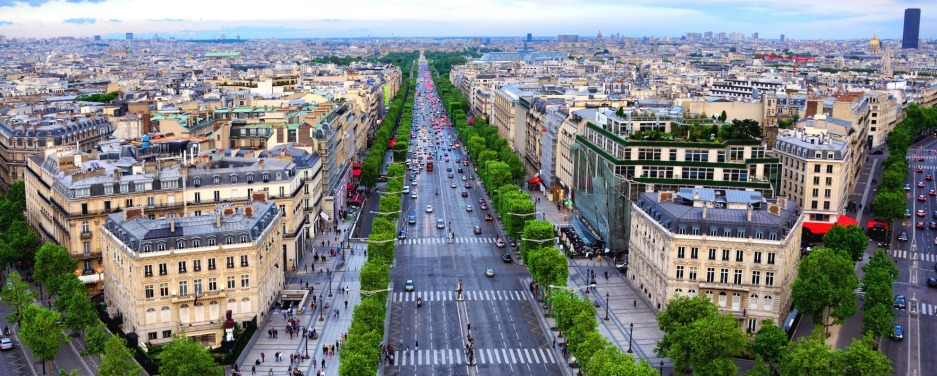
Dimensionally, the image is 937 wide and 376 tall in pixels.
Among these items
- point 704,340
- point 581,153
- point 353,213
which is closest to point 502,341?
point 704,340

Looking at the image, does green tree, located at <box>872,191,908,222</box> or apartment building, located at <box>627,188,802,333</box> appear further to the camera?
green tree, located at <box>872,191,908,222</box>

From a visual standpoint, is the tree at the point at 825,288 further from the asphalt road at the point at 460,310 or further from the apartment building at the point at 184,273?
the apartment building at the point at 184,273

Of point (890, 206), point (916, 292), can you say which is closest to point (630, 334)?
point (916, 292)

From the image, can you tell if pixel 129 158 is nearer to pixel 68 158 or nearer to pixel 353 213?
pixel 68 158

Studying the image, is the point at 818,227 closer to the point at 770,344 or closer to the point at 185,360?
the point at 770,344

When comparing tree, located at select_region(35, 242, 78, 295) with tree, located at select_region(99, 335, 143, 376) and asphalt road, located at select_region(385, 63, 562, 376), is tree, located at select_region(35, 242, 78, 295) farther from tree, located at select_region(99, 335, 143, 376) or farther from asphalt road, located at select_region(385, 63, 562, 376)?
asphalt road, located at select_region(385, 63, 562, 376)

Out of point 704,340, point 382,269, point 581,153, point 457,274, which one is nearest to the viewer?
point 704,340

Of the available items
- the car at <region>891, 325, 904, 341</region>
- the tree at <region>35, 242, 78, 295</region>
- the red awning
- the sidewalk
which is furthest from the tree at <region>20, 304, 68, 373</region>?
the red awning
